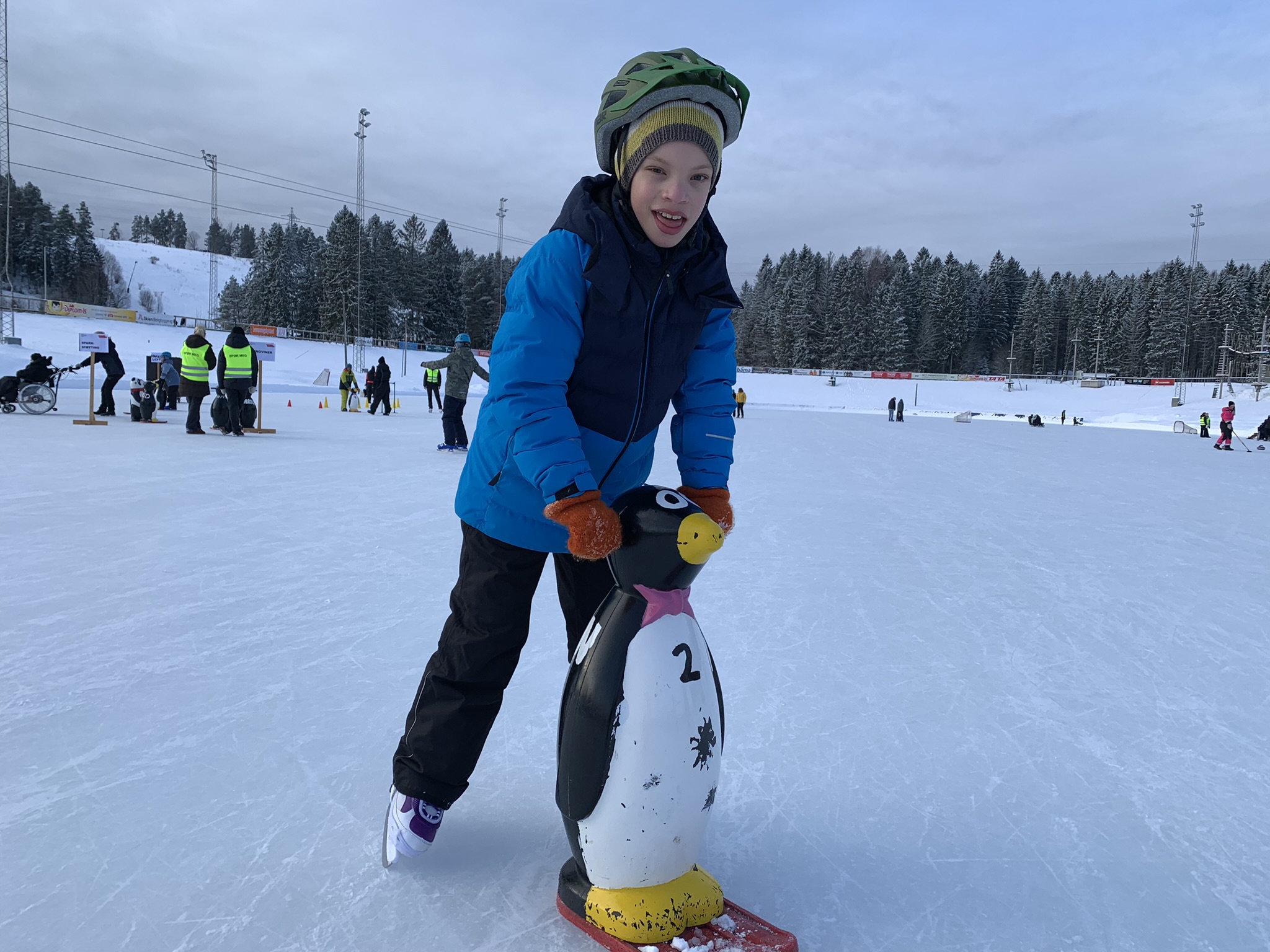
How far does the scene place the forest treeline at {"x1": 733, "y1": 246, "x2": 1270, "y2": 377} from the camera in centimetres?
5784

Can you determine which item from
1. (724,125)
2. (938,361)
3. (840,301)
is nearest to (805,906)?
(724,125)

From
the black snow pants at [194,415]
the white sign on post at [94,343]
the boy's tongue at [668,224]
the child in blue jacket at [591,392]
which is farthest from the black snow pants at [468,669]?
the white sign on post at [94,343]

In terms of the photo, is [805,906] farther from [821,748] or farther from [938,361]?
[938,361]

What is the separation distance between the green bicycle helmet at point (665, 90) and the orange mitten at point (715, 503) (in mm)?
620

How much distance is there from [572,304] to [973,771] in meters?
1.47

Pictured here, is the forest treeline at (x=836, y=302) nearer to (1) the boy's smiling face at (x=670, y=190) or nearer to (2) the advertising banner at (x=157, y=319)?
(2) the advertising banner at (x=157, y=319)

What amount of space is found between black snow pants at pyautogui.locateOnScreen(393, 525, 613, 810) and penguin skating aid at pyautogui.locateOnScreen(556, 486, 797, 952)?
0.21m

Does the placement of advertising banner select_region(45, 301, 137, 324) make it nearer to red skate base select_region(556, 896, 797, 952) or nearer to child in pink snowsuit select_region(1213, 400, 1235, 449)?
child in pink snowsuit select_region(1213, 400, 1235, 449)

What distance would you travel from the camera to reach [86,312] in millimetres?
33875

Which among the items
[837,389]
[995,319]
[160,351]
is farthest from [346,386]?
[995,319]

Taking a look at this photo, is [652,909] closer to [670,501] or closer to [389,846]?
[389,846]

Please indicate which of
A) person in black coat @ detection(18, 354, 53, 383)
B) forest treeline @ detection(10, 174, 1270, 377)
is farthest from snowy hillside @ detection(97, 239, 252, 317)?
person in black coat @ detection(18, 354, 53, 383)

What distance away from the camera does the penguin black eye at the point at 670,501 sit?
1.21 meters

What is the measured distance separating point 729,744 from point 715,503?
33.5 inches
